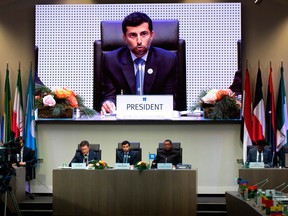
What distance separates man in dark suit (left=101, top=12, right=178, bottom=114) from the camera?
11.1 meters

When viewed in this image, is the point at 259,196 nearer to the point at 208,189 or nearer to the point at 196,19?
the point at 208,189

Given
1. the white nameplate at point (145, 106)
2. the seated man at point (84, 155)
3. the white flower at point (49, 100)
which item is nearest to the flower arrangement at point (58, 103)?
the white flower at point (49, 100)

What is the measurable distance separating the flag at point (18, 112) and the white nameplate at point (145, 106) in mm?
1884

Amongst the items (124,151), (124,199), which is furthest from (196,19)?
(124,199)

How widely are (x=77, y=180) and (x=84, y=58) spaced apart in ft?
10.8

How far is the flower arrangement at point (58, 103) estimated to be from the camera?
10688 millimetres

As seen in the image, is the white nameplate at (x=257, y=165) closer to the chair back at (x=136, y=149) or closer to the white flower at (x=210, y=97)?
the chair back at (x=136, y=149)

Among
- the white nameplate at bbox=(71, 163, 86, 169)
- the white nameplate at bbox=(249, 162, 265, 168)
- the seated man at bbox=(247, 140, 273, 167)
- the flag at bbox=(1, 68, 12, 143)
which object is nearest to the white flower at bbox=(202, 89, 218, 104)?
the seated man at bbox=(247, 140, 273, 167)

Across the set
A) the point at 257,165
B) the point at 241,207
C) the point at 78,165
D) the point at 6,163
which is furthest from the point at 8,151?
the point at 257,165

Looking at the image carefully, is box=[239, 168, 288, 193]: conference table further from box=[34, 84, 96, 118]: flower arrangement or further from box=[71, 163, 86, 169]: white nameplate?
box=[34, 84, 96, 118]: flower arrangement

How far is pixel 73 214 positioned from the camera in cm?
853

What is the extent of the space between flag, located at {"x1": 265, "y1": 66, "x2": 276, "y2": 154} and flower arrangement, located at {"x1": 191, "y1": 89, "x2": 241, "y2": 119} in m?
0.59

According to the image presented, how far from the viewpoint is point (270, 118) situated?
428 inches

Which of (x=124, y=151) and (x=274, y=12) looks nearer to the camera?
(x=124, y=151)
